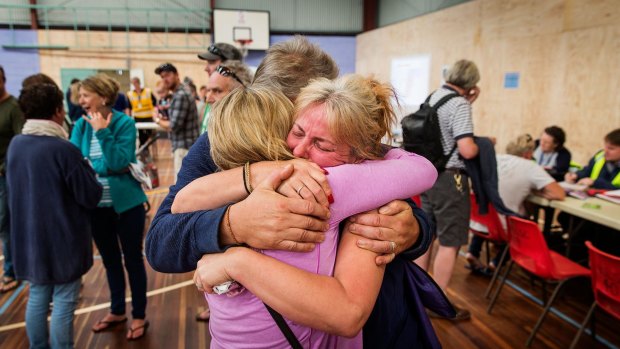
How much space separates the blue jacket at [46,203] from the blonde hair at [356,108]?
5.07 ft

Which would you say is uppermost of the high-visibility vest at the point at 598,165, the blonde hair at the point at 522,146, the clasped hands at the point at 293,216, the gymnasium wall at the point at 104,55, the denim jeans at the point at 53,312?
the gymnasium wall at the point at 104,55

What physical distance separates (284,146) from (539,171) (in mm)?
2801

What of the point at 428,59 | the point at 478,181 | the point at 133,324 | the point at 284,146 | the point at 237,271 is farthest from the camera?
the point at 428,59

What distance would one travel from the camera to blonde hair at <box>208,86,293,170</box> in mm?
857

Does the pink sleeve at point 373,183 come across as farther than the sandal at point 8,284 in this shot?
No

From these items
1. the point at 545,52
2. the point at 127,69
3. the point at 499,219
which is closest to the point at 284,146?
the point at 499,219

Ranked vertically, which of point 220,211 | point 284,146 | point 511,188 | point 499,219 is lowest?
point 499,219

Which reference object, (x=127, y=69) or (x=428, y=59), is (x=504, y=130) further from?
(x=127, y=69)

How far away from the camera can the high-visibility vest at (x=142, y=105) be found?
855 centimetres

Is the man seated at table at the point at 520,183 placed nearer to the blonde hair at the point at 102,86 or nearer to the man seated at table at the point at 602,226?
the man seated at table at the point at 602,226

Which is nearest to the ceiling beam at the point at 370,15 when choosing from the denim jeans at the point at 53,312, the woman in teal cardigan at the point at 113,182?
the woman in teal cardigan at the point at 113,182

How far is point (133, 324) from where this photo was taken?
256 cm

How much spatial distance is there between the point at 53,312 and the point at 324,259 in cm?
195

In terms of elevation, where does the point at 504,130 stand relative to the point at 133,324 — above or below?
above
